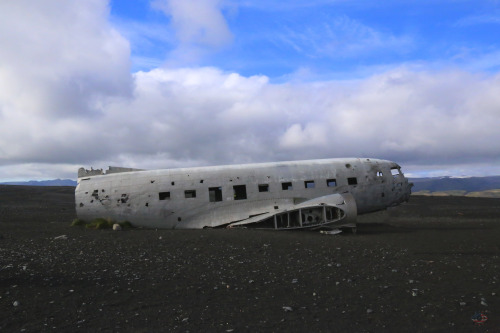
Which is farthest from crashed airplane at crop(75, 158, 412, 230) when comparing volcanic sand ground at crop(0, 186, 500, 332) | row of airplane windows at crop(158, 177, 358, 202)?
volcanic sand ground at crop(0, 186, 500, 332)

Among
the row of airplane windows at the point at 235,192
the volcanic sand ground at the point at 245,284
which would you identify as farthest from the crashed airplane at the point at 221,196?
the volcanic sand ground at the point at 245,284

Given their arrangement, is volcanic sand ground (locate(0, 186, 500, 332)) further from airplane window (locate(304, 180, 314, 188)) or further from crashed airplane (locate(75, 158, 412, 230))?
airplane window (locate(304, 180, 314, 188))

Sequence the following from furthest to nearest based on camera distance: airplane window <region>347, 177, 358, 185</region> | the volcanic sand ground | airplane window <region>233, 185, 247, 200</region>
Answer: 1. airplane window <region>347, 177, 358, 185</region>
2. airplane window <region>233, 185, 247, 200</region>
3. the volcanic sand ground

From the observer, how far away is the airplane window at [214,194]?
806 inches

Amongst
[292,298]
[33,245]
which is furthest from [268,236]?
[33,245]

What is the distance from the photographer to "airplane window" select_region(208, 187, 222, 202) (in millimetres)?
20469

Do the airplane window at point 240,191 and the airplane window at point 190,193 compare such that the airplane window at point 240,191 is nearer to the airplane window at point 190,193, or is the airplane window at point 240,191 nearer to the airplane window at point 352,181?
the airplane window at point 190,193

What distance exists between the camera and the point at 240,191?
20.6m

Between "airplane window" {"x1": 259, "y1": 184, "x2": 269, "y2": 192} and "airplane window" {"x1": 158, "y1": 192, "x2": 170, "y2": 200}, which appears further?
"airplane window" {"x1": 259, "y1": 184, "x2": 269, "y2": 192}

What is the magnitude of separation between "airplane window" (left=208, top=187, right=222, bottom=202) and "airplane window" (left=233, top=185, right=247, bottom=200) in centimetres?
84

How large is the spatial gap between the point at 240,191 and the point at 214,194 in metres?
1.45

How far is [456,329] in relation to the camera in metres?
6.81

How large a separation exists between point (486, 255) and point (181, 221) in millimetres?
14114

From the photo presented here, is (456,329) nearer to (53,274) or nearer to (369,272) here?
(369,272)
